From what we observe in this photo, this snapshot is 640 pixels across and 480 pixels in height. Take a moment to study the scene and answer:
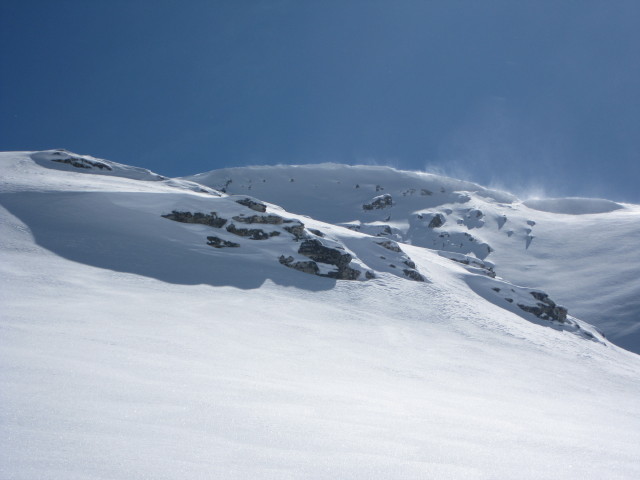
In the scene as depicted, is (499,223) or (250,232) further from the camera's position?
(499,223)

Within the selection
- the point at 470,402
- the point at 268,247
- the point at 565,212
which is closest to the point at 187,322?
the point at 470,402

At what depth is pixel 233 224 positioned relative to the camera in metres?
26.8

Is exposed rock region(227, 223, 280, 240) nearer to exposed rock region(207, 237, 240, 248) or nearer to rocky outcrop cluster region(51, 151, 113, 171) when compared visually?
exposed rock region(207, 237, 240, 248)

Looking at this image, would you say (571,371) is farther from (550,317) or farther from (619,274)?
(619,274)

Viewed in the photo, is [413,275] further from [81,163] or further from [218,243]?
Answer: [81,163]

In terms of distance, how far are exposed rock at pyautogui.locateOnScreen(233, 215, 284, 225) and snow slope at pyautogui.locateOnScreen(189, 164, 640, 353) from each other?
31912 mm

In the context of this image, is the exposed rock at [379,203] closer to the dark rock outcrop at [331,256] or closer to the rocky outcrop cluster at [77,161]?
the rocky outcrop cluster at [77,161]

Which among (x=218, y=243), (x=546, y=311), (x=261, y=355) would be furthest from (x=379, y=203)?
(x=261, y=355)

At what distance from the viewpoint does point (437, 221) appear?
7344 centimetres

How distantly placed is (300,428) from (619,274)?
184 ft

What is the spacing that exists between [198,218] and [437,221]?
177 ft

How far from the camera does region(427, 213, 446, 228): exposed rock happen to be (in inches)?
2864

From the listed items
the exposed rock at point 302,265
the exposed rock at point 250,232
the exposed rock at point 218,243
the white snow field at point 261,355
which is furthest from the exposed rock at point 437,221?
the exposed rock at point 218,243

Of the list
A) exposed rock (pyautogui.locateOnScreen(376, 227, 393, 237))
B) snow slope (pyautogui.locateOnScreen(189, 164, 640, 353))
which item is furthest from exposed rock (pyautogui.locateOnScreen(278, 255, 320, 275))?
exposed rock (pyautogui.locateOnScreen(376, 227, 393, 237))
